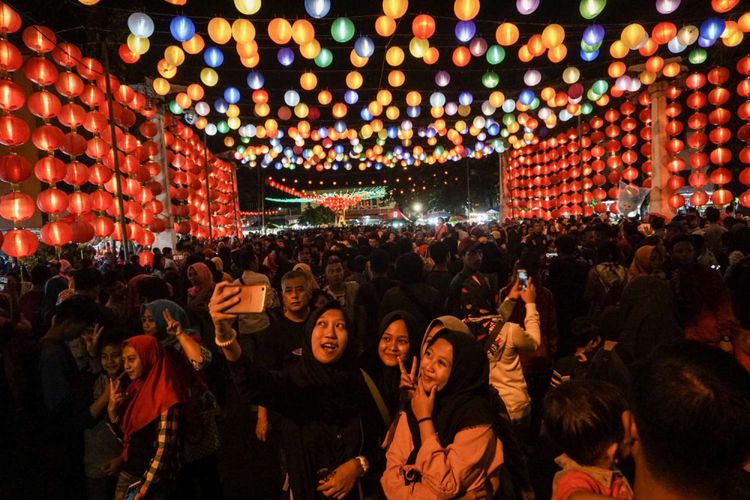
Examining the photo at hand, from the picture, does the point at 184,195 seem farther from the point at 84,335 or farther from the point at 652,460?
the point at 652,460

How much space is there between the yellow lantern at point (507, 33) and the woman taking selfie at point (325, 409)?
26.1 ft

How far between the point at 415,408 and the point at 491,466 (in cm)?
37

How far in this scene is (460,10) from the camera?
25.3ft

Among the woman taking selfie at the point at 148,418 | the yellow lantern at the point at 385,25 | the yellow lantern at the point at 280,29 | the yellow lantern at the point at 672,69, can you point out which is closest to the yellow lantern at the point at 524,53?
the yellow lantern at the point at 385,25

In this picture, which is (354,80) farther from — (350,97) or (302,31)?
(302,31)

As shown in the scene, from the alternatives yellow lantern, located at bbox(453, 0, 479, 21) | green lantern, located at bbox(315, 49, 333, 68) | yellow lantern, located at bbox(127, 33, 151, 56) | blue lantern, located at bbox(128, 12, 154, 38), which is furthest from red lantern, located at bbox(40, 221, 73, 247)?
yellow lantern, located at bbox(453, 0, 479, 21)

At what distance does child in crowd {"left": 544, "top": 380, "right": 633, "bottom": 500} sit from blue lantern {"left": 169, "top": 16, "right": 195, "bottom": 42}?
8.28 m

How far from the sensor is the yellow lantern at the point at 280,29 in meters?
8.19

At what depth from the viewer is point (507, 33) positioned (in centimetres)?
893

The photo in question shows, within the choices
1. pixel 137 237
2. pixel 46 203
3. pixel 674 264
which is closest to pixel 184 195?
pixel 137 237

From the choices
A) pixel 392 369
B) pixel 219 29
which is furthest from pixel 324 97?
pixel 392 369

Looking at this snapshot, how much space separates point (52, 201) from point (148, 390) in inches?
270

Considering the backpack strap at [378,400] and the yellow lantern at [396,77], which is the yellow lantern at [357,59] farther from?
the backpack strap at [378,400]

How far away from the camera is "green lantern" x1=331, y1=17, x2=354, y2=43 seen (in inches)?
327
